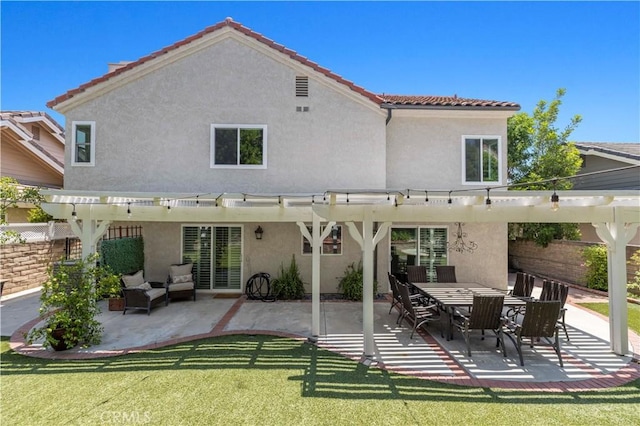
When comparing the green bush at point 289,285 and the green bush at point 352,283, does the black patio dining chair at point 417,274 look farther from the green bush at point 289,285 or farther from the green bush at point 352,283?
the green bush at point 289,285

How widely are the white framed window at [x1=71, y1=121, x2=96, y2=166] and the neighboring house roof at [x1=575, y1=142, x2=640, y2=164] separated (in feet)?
78.2

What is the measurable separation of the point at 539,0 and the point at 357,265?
10.9 meters

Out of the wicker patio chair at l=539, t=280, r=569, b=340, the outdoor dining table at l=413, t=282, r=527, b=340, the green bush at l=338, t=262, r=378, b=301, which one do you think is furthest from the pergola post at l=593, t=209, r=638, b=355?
the green bush at l=338, t=262, r=378, b=301

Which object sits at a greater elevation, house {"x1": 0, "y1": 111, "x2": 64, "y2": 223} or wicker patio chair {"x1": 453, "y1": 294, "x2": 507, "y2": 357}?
house {"x1": 0, "y1": 111, "x2": 64, "y2": 223}

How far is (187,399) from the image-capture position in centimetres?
477

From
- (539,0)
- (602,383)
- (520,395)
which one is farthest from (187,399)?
(539,0)

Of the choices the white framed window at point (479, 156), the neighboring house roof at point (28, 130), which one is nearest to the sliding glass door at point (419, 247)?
the white framed window at point (479, 156)

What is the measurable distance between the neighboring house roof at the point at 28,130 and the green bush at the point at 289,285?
15115 millimetres

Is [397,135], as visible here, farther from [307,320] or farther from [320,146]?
[307,320]

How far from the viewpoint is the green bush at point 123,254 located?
10039mm

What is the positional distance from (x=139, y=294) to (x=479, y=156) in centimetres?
1295

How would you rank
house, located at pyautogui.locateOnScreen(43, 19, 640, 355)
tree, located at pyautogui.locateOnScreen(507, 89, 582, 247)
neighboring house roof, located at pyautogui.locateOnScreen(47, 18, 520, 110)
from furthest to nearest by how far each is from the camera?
tree, located at pyautogui.locateOnScreen(507, 89, 582, 247) → house, located at pyautogui.locateOnScreen(43, 19, 640, 355) → neighboring house roof, located at pyautogui.locateOnScreen(47, 18, 520, 110)

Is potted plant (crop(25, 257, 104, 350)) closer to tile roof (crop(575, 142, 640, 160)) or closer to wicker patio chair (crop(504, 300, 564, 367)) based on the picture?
wicker patio chair (crop(504, 300, 564, 367))

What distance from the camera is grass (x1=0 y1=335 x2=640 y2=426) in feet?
14.2
